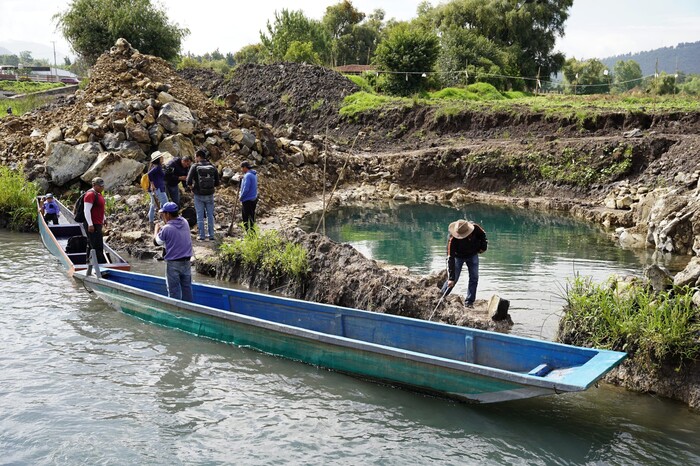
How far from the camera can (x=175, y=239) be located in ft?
30.8

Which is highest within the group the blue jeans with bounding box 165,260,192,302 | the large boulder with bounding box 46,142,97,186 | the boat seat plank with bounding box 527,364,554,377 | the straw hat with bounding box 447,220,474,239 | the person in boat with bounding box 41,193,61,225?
the large boulder with bounding box 46,142,97,186

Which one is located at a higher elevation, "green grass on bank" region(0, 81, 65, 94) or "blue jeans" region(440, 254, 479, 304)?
"green grass on bank" region(0, 81, 65, 94)

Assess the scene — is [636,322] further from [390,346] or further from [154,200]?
[154,200]

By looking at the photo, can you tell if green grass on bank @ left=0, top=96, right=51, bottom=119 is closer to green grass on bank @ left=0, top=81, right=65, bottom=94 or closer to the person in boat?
the person in boat

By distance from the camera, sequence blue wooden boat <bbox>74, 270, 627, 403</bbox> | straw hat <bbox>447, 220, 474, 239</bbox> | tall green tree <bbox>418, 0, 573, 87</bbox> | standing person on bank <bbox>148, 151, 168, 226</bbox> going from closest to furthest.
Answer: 1. blue wooden boat <bbox>74, 270, 627, 403</bbox>
2. straw hat <bbox>447, 220, 474, 239</bbox>
3. standing person on bank <bbox>148, 151, 168, 226</bbox>
4. tall green tree <bbox>418, 0, 573, 87</bbox>

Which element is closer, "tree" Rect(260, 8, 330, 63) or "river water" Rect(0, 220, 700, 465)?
"river water" Rect(0, 220, 700, 465)

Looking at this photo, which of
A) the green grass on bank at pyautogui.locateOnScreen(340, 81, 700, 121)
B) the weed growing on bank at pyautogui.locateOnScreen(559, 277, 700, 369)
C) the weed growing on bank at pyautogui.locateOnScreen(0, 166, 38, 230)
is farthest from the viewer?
the green grass on bank at pyautogui.locateOnScreen(340, 81, 700, 121)

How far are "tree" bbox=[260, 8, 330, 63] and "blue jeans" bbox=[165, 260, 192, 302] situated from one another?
47.3 metres

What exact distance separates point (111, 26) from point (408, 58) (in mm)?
18950

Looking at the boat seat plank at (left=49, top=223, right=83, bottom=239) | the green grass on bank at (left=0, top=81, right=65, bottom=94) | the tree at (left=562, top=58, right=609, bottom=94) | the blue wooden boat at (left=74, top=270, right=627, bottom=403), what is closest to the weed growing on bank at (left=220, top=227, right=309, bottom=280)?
the blue wooden boat at (left=74, top=270, right=627, bottom=403)

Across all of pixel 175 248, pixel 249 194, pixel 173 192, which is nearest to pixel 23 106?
pixel 173 192

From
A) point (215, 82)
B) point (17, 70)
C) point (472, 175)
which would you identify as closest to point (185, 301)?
point (472, 175)

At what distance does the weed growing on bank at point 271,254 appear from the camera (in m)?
11.5

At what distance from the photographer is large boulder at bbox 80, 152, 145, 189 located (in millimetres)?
17484
